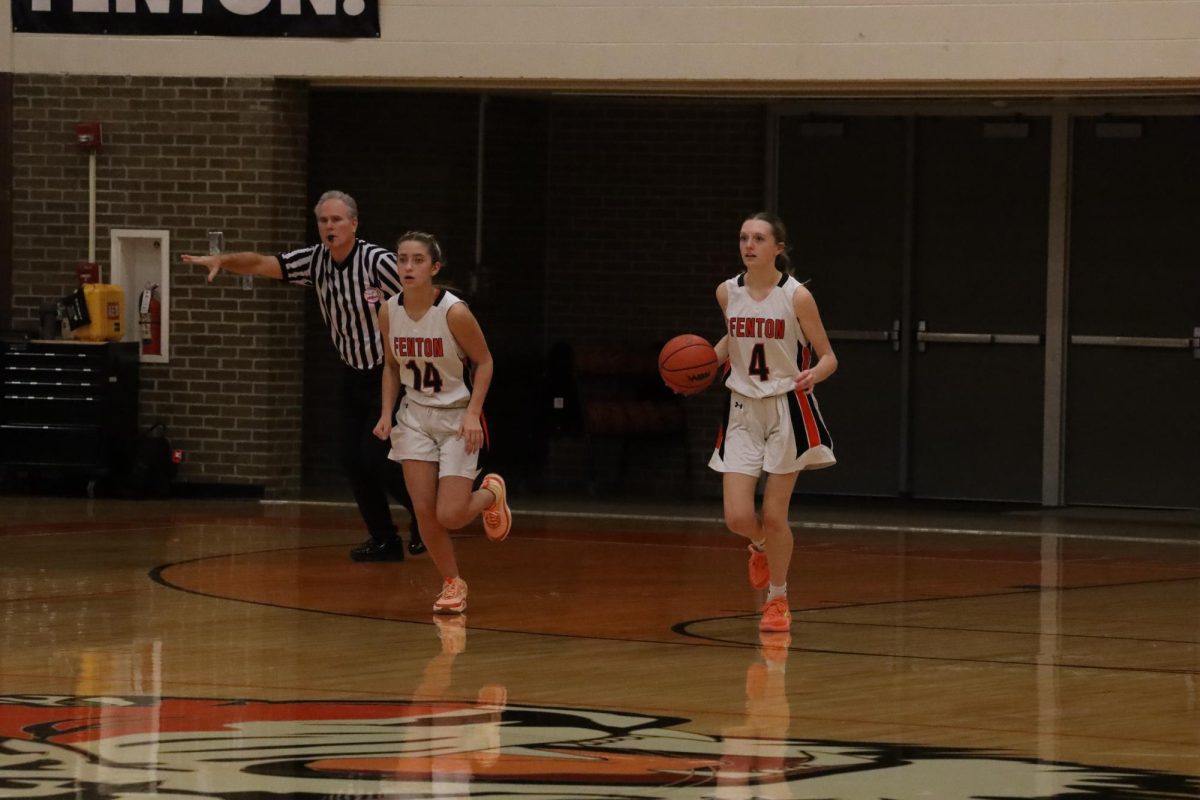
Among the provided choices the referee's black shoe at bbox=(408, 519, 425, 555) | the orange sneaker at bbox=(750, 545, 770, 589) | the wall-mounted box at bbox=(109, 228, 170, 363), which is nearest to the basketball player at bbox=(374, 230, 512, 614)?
the orange sneaker at bbox=(750, 545, 770, 589)

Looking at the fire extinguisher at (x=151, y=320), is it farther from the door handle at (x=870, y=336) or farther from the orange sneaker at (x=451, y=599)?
the orange sneaker at (x=451, y=599)


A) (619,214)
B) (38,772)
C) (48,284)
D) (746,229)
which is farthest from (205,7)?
(38,772)

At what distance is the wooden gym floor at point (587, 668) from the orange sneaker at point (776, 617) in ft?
0.45

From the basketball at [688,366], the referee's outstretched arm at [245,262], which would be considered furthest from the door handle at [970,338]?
the basketball at [688,366]

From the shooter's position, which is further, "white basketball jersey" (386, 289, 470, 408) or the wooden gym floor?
"white basketball jersey" (386, 289, 470, 408)

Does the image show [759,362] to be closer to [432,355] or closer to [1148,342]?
[432,355]

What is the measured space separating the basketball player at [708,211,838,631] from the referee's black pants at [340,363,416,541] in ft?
9.06

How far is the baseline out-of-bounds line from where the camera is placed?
14.1 metres

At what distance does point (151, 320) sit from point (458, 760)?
1019cm

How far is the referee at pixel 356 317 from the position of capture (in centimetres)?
1112

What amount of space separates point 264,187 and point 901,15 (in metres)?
4.58

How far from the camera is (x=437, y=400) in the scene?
9.52 meters

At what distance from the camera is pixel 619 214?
1775 cm

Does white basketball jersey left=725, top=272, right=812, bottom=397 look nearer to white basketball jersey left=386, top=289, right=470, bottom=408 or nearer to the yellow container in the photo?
white basketball jersey left=386, top=289, right=470, bottom=408
